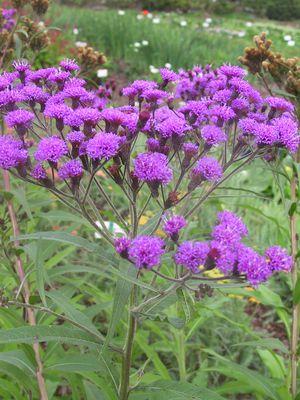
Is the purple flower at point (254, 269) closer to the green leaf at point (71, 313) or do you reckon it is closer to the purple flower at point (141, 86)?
the green leaf at point (71, 313)

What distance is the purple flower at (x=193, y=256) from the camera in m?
1.26

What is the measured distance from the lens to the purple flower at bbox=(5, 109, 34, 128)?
1.65 m

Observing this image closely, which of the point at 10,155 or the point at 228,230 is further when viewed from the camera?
the point at 10,155

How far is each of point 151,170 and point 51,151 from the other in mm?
288

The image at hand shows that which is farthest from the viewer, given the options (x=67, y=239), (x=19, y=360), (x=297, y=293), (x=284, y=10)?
(x=284, y=10)

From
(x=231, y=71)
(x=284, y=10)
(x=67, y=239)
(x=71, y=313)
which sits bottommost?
(x=284, y=10)

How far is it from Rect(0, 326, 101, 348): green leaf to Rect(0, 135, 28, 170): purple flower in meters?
0.45

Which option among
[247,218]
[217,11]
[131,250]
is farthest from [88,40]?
[217,11]

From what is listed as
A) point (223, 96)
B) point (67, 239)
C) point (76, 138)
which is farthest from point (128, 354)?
point (223, 96)

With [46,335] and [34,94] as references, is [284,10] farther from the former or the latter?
[46,335]

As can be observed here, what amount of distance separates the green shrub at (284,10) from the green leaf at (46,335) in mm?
23017

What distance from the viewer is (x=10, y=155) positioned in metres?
1.51

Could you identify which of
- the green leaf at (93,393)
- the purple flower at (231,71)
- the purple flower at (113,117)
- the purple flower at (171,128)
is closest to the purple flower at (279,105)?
the purple flower at (231,71)

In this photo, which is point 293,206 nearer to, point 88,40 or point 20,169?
point 20,169
